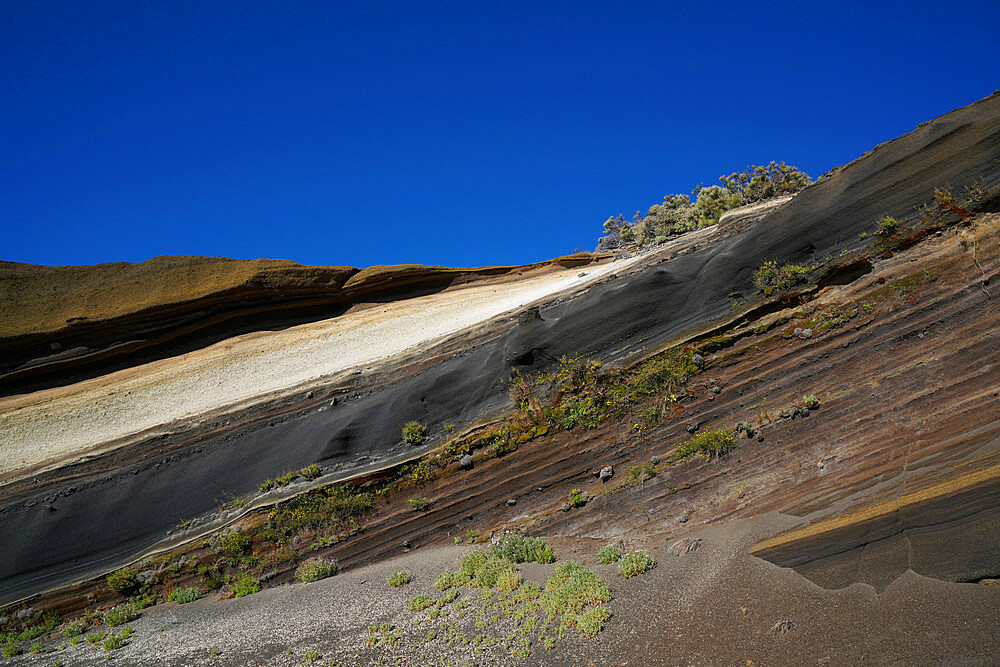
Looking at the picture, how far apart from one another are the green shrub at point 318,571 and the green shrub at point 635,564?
7126 millimetres

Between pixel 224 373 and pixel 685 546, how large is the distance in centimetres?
1850

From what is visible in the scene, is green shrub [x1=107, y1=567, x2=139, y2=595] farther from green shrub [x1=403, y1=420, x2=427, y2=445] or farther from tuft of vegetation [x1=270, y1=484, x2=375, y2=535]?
green shrub [x1=403, y1=420, x2=427, y2=445]

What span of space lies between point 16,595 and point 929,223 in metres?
22.9

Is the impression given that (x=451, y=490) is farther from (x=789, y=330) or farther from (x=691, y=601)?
(x=789, y=330)

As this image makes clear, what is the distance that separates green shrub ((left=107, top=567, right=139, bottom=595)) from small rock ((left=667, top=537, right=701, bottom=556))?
520 inches

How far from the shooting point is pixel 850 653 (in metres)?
5.54

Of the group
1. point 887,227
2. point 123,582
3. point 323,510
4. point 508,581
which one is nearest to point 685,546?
point 508,581

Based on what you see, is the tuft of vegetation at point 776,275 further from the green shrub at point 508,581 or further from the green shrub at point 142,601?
the green shrub at point 142,601

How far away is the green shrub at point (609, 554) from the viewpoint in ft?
29.4

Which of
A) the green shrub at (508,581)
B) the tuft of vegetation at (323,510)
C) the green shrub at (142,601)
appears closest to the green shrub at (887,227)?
the green shrub at (508,581)

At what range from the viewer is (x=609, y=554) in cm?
903

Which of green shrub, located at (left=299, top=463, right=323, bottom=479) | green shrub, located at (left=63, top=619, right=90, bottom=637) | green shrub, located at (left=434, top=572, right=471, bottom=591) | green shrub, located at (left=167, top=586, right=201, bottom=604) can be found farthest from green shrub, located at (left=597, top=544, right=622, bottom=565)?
green shrub, located at (left=63, top=619, right=90, bottom=637)

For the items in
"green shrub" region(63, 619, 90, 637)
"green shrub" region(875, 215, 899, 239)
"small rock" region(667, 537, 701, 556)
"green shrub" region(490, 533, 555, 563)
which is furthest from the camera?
"green shrub" region(63, 619, 90, 637)

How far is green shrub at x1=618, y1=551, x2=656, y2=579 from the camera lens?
27.2 feet
